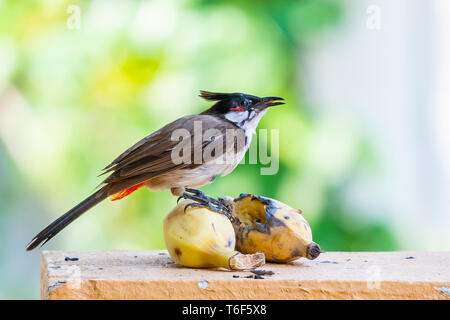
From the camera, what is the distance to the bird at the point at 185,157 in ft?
6.79

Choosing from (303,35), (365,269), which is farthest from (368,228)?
(365,269)

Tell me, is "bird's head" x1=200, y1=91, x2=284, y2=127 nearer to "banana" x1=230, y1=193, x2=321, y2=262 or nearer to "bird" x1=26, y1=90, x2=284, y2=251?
"bird" x1=26, y1=90, x2=284, y2=251

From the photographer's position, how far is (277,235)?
1925mm

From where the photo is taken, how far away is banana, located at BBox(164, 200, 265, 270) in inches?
70.3

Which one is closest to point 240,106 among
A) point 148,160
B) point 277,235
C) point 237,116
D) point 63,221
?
point 237,116

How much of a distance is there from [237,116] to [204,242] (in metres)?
0.73

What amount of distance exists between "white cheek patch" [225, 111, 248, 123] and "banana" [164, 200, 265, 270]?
1.96 ft

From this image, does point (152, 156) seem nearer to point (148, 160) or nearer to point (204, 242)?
point (148, 160)

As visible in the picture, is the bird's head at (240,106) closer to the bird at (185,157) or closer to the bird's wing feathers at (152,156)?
the bird at (185,157)

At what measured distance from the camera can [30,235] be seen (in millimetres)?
3693
